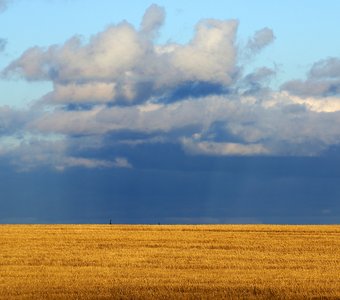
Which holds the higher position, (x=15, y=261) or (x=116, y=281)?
(x=15, y=261)

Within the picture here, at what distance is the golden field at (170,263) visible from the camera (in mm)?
24062

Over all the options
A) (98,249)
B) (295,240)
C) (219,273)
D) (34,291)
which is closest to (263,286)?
(219,273)

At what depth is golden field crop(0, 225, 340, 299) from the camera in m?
24.1

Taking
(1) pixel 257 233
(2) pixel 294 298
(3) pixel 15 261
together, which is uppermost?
(1) pixel 257 233

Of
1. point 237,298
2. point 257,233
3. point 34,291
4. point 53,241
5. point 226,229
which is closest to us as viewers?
point 237,298

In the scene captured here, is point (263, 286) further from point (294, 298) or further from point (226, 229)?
point (226, 229)

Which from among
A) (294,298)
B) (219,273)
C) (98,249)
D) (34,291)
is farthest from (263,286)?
(98,249)

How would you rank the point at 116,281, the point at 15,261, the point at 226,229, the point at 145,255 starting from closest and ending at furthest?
the point at 116,281 → the point at 15,261 → the point at 145,255 → the point at 226,229

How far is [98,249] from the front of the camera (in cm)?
3934

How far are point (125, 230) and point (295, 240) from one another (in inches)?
518

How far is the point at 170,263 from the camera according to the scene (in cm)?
3253

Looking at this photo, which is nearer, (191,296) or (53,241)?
(191,296)

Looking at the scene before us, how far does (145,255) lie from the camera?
3588cm

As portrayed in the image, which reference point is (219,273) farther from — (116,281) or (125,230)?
(125,230)
